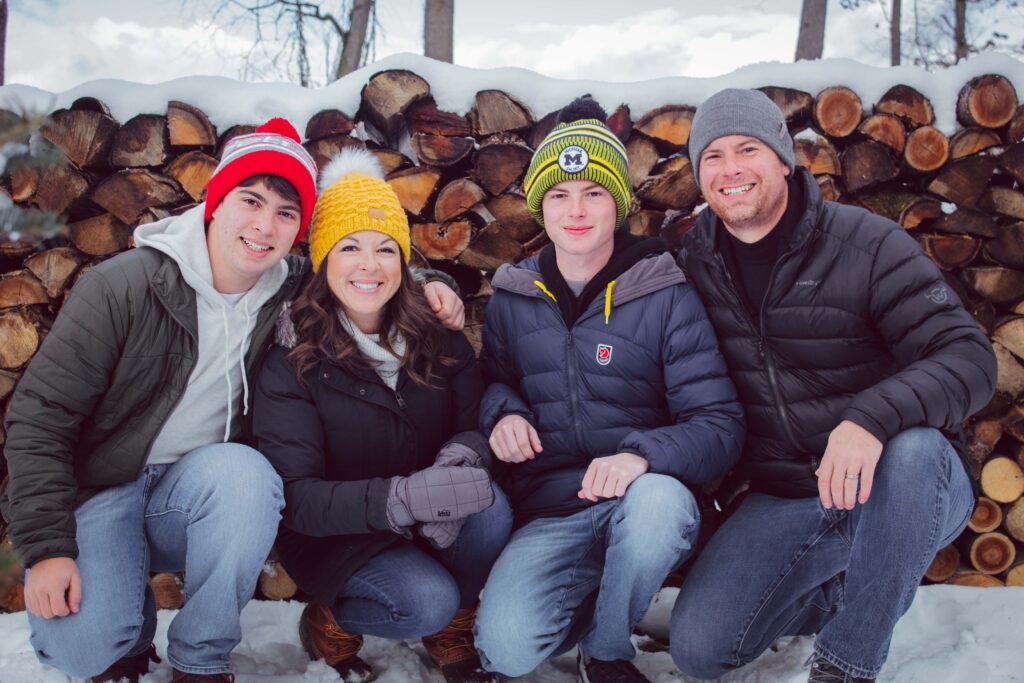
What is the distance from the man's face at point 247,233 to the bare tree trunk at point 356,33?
6.79 meters

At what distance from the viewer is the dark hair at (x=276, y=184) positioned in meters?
2.15

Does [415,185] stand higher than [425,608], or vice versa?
[415,185]


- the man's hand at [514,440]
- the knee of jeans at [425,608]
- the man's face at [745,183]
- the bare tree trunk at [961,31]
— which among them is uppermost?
the bare tree trunk at [961,31]

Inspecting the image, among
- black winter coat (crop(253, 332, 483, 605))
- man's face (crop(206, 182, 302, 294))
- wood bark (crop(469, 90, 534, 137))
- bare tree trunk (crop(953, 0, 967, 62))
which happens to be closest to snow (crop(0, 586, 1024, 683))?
black winter coat (crop(253, 332, 483, 605))

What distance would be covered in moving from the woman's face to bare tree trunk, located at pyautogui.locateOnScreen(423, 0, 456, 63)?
13.3 feet

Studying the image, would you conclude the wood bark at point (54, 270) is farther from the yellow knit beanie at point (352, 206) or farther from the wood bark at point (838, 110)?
the wood bark at point (838, 110)

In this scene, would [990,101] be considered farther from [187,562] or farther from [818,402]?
[187,562]

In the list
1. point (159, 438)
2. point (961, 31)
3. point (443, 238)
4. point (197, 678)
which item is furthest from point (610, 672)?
point (961, 31)

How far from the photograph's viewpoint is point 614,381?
7.36ft

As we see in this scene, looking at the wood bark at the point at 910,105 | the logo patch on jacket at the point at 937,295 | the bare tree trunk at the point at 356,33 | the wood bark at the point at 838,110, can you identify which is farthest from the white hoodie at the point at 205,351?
the bare tree trunk at the point at 356,33

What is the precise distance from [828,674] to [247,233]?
196cm

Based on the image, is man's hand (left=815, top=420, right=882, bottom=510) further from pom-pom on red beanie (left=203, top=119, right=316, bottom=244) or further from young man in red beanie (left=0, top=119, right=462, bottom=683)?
pom-pom on red beanie (left=203, top=119, right=316, bottom=244)

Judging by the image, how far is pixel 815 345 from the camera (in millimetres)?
2174

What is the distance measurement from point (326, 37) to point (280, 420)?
28.2 feet
